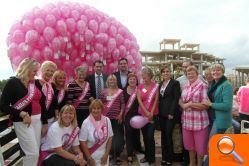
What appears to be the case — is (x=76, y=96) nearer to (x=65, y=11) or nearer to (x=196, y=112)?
(x=196, y=112)

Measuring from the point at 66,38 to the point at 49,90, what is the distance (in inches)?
88.4

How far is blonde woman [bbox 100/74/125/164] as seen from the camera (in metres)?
4.47

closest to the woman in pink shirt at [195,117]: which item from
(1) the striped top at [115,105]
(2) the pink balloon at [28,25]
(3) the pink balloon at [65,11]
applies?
(1) the striped top at [115,105]

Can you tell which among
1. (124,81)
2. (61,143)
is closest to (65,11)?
(124,81)

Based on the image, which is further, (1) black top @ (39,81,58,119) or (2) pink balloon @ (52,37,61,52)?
(2) pink balloon @ (52,37,61,52)

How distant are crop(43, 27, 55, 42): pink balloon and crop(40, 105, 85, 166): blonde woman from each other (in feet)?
8.16

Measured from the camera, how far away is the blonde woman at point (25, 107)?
311 cm

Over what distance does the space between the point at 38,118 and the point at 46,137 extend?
1.10 feet

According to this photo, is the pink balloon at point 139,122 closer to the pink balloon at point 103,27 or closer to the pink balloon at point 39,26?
the pink balloon at point 103,27

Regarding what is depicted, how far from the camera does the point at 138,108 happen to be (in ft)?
A: 15.1

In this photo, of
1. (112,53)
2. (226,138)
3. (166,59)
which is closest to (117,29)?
(112,53)

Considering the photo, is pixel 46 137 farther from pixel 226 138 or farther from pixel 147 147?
pixel 226 138

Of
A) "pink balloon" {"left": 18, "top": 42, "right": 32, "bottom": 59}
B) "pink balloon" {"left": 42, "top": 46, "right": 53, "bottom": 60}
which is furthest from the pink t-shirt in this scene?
"pink balloon" {"left": 18, "top": 42, "right": 32, "bottom": 59}

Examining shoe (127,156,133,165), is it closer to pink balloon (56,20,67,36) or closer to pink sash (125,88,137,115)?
pink sash (125,88,137,115)
